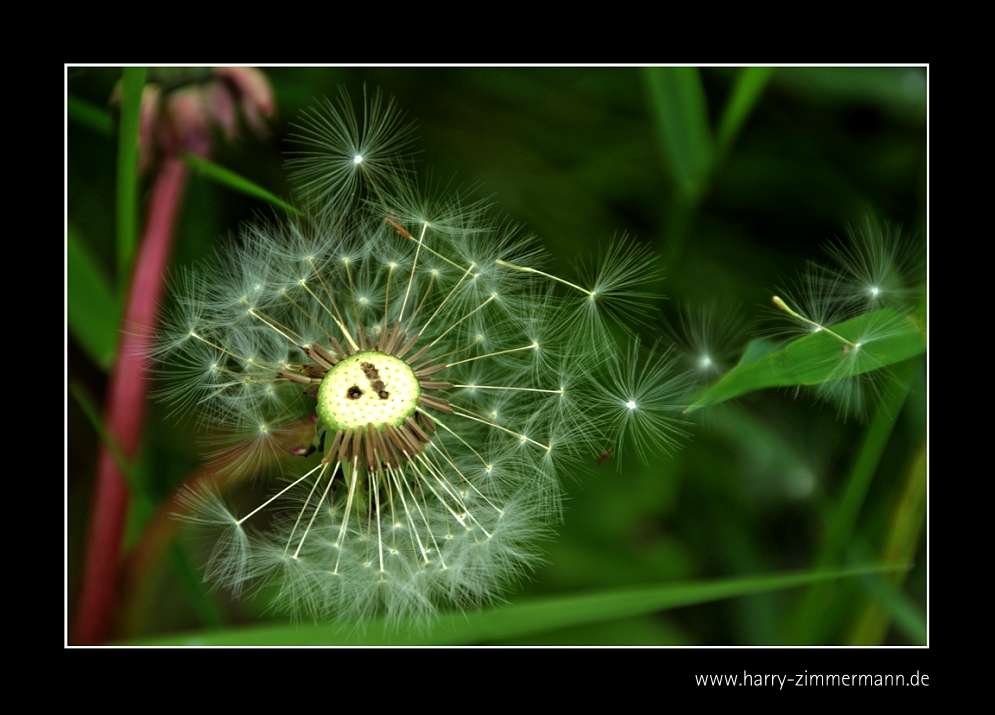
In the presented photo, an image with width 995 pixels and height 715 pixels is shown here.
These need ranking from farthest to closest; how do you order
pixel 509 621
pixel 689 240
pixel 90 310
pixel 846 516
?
pixel 689 240 < pixel 846 516 < pixel 90 310 < pixel 509 621

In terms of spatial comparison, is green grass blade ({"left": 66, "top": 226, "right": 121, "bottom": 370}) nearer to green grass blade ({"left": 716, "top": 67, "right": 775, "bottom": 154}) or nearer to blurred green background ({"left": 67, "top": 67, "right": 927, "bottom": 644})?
blurred green background ({"left": 67, "top": 67, "right": 927, "bottom": 644})

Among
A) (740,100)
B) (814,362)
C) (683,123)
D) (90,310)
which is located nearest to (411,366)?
(814,362)

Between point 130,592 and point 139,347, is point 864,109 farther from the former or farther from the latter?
point 130,592

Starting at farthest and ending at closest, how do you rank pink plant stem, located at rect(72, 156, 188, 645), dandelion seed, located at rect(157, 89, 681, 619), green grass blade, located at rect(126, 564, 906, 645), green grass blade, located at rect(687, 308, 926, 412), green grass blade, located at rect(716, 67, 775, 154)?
1. green grass blade, located at rect(716, 67, 775, 154)
2. pink plant stem, located at rect(72, 156, 188, 645)
3. green grass blade, located at rect(126, 564, 906, 645)
4. dandelion seed, located at rect(157, 89, 681, 619)
5. green grass blade, located at rect(687, 308, 926, 412)

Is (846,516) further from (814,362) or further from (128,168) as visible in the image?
(128,168)

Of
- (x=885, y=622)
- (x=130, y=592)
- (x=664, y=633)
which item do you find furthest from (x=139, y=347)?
(x=885, y=622)

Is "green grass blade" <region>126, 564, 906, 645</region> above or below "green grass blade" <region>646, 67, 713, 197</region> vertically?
below

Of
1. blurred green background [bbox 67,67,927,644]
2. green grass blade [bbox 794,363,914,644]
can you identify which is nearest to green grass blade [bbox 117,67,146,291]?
blurred green background [bbox 67,67,927,644]
